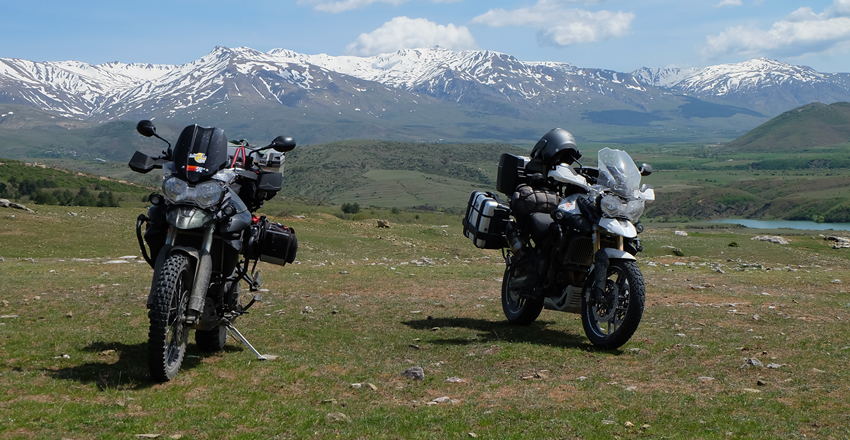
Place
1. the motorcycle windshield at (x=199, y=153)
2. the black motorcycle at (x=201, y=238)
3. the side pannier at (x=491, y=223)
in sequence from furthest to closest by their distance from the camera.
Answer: the side pannier at (x=491, y=223)
the motorcycle windshield at (x=199, y=153)
the black motorcycle at (x=201, y=238)

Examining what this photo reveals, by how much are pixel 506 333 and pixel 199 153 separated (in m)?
5.40

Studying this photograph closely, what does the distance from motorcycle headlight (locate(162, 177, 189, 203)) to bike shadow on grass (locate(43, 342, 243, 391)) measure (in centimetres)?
196

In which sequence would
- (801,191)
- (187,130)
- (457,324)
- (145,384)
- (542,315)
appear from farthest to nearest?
1. (801,191)
2. (542,315)
3. (457,324)
4. (187,130)
5. (145,384)

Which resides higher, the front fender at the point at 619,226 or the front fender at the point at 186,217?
the front fender at the point at 619,226

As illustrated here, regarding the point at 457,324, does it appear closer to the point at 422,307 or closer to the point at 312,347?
the point at 422,307

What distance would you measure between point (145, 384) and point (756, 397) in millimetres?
6202

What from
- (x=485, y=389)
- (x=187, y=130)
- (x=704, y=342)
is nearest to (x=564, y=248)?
(x=704, y=342)

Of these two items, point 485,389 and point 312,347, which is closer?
point 485,389

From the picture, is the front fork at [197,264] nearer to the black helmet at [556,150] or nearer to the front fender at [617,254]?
the front fender at [617,254]

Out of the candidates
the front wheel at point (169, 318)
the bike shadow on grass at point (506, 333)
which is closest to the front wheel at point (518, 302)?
the bike shadow on grass at point (506, 333)

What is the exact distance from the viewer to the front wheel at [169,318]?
7430 millimetres

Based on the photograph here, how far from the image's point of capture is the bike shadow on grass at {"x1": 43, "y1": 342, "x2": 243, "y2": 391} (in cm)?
780

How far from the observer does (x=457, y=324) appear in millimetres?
12180

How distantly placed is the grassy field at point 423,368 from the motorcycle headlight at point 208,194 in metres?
1.93
